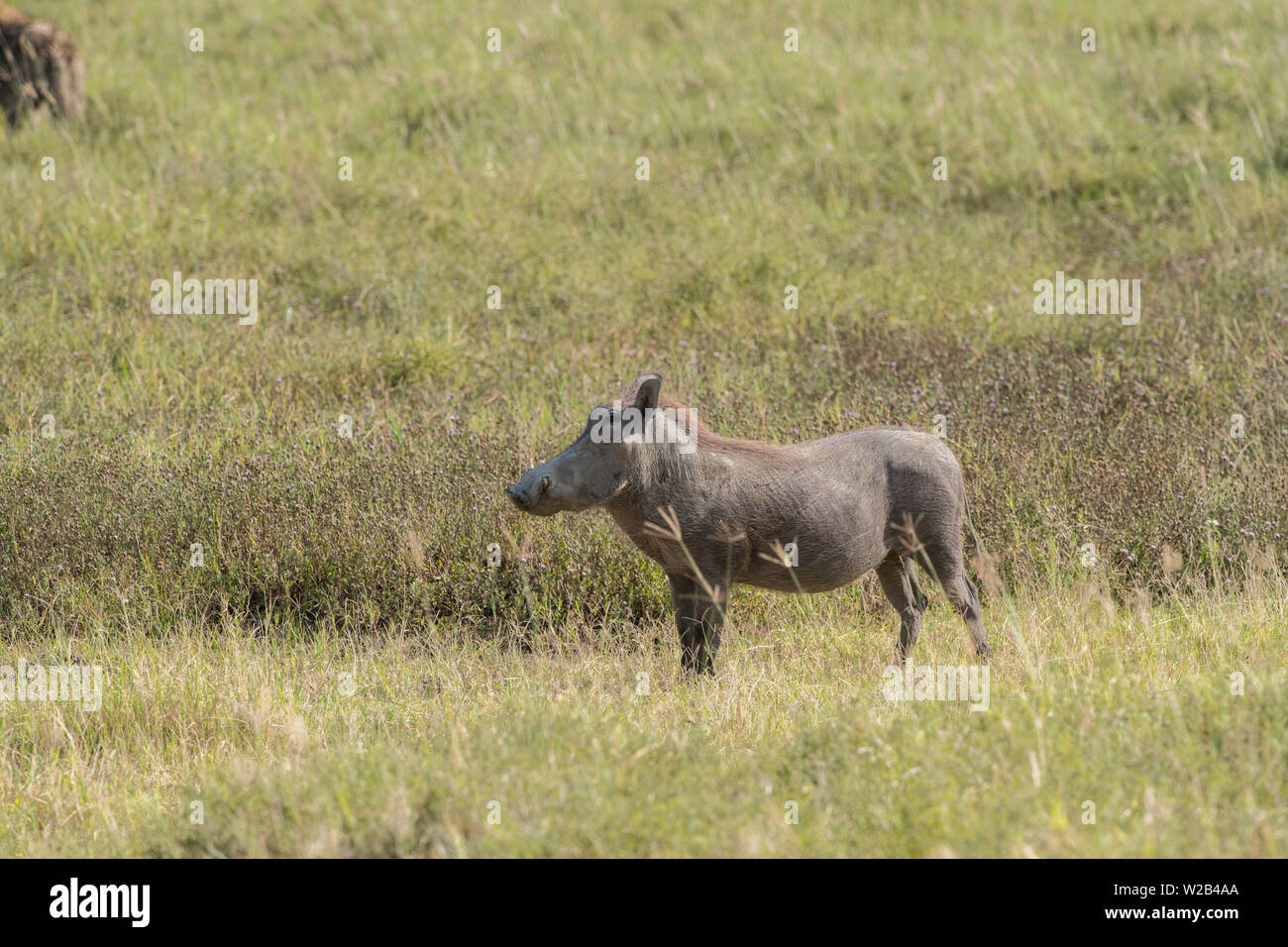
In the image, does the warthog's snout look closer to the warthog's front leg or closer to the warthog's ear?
the warthog's ear

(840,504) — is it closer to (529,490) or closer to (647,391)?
(647,391)

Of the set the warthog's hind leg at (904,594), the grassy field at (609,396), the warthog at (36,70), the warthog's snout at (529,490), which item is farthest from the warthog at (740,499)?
the warthog at (36,70)

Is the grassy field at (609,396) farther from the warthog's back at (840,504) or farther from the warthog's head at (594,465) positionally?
the warthog's head at (594,465)

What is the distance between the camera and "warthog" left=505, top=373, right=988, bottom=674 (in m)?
4.66

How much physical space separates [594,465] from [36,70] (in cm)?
917

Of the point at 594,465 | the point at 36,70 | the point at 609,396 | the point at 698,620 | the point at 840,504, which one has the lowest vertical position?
the point at 698,620

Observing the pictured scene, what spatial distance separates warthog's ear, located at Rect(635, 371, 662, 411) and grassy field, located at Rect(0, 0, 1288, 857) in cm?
107

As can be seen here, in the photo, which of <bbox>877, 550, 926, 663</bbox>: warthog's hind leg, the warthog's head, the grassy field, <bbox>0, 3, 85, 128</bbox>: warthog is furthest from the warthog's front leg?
<bbox>0, 3, 85, 128</bbox>: warthog

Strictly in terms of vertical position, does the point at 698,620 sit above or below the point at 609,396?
below

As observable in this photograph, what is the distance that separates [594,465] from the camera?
15.2 feet

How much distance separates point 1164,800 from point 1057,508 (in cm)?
288

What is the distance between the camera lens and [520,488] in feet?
14.7

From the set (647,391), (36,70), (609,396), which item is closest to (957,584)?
(647,391)

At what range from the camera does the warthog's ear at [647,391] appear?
4648 mm
